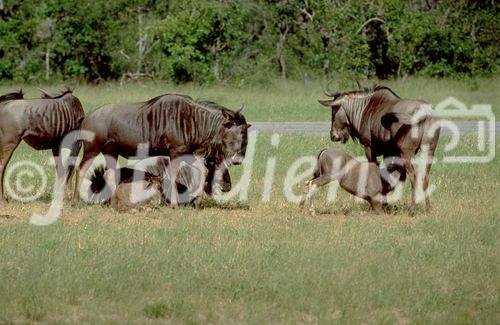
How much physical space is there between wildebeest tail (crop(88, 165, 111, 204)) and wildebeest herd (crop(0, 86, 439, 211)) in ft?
0.05

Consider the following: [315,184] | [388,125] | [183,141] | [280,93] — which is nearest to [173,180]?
[183,141]

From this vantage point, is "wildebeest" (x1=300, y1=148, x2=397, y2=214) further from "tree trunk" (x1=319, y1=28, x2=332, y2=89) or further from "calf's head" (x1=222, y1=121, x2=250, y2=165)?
"tree trunk" (x1=319, y1=28, x2=332, y2=89)

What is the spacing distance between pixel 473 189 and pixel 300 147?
18.0 ft

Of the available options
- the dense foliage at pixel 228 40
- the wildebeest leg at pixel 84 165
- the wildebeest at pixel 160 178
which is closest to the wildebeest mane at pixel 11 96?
the wildebeest leg at pixel 84 165

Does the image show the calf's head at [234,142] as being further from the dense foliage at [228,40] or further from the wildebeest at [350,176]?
the dense foliage at [228,40]

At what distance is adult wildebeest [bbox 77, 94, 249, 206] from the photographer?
14.4 meters

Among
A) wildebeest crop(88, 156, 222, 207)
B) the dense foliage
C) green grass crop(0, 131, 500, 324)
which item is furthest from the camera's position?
the dense foliage

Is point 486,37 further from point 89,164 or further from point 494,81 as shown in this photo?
point 89,164

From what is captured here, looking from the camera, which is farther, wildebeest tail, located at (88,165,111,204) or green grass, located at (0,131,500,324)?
wildebeest tail, located at (88,165,111,204)

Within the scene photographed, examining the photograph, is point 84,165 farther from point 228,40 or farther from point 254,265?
point 228,40

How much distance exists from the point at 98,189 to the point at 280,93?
23.2 m

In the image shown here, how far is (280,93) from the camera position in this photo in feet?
124

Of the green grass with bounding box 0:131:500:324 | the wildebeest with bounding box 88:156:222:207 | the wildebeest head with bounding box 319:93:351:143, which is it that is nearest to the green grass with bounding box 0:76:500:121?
the wildebeest head with bounding box 319:93:351:143

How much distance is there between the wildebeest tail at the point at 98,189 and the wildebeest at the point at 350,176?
3.10 meters
